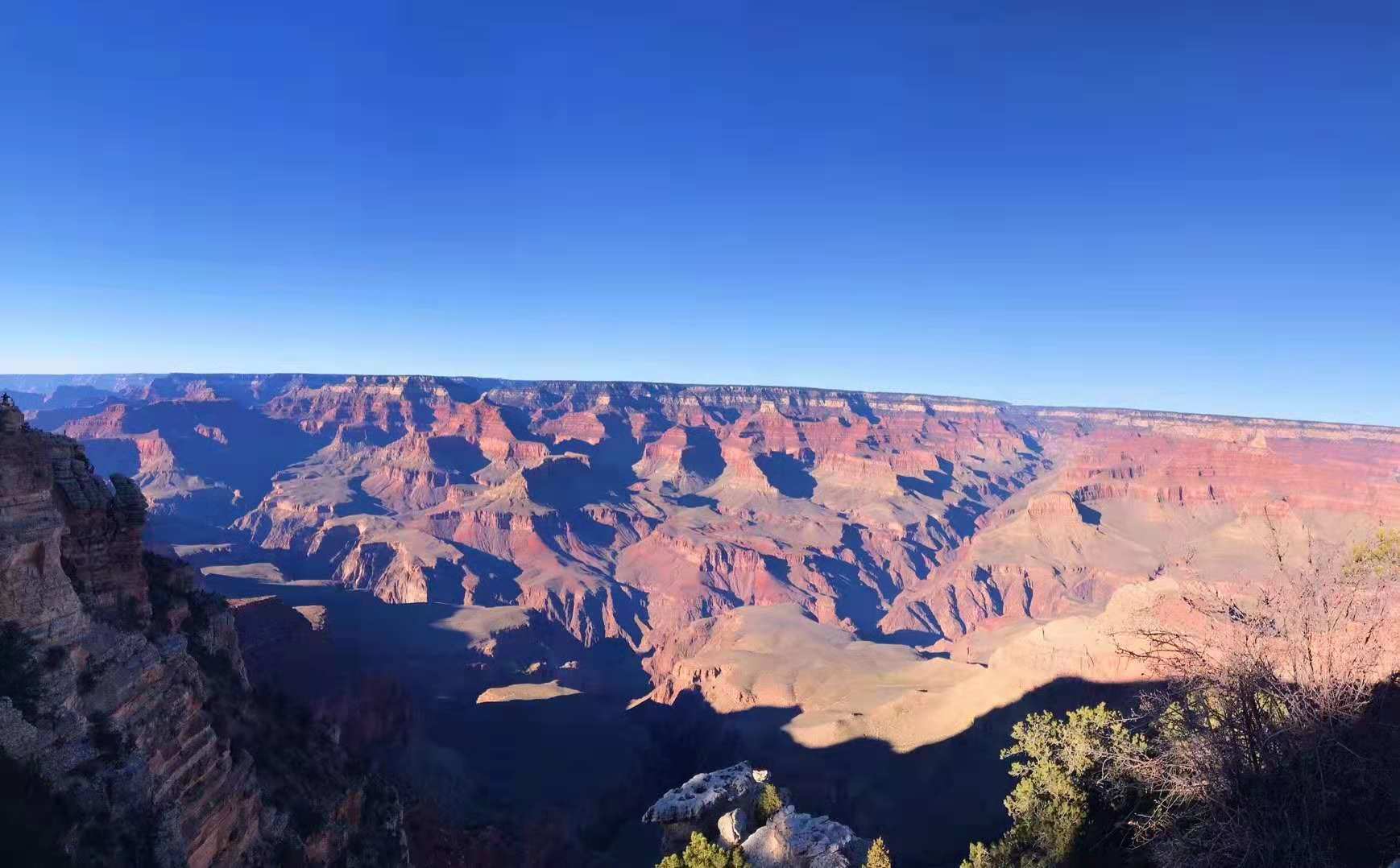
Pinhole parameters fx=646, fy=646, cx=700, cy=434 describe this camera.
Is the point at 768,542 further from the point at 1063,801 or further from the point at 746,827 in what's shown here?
the point at 1063,801

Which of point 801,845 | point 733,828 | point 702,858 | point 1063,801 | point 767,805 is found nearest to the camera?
point 1063,801

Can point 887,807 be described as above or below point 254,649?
below

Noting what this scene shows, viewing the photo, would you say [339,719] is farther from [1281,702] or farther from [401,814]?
[1281,702]

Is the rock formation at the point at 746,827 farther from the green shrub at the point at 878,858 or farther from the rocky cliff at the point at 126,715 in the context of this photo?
the rocky cliff at the point at 126,715

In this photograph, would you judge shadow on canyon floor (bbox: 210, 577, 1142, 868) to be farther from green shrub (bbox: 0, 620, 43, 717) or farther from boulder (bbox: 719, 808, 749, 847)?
green shrub (bbox: 0, 620, 43, 717)

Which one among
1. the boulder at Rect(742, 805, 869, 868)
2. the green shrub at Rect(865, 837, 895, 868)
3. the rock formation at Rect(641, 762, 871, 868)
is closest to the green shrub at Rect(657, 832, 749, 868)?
the boulder at Rect(742, 805, 869, 868)

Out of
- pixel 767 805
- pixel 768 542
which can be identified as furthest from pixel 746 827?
pixel 768 542

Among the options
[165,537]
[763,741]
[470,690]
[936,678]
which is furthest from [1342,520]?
[165,537]

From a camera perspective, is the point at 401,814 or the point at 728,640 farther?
the point at 728,640
